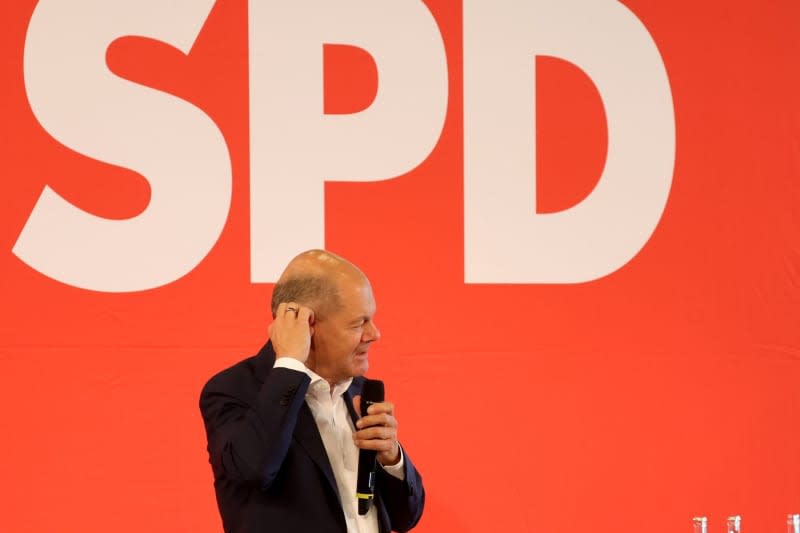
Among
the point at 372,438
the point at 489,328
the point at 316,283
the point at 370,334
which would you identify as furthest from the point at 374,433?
the point at 489,328

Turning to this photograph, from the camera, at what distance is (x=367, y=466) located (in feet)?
7.28

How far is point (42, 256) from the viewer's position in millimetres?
3199

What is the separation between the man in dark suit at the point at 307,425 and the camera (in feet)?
6.86

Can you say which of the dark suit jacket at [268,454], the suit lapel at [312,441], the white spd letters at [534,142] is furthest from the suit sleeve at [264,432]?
the white spd letters at [534,142]

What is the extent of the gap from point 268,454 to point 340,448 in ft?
1.00

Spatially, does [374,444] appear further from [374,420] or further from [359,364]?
[359,364]

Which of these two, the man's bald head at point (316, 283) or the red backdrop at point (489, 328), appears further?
the red backdrop at point (489, 328)

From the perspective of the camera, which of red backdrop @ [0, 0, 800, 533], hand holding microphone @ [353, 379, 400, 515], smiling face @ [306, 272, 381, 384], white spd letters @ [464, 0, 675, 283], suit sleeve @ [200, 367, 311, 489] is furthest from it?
white spd letters @ [464, 0, 675, 283]

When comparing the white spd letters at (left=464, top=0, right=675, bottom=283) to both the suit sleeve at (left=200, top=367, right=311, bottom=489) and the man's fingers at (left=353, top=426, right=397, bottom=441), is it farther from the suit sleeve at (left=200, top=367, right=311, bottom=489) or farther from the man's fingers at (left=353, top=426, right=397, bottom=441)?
the suit sleeve at (left=200, top=367, right=311, bottom=489)

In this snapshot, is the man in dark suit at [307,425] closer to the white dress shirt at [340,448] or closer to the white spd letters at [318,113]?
the white dress shirt at [340,448]

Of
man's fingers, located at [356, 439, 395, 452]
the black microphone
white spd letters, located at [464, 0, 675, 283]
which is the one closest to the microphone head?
the black microphone

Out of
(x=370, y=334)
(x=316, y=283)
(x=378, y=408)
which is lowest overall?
(x=378, y=408)

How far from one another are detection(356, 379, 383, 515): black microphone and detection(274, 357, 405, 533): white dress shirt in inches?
2.4

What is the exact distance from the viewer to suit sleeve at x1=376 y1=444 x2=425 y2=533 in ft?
7.64
